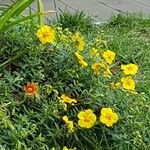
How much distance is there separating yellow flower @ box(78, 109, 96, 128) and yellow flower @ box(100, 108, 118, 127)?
0.16ft

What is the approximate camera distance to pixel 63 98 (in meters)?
2.83

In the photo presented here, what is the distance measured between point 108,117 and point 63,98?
256mm

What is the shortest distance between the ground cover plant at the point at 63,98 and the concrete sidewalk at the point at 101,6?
272 cm

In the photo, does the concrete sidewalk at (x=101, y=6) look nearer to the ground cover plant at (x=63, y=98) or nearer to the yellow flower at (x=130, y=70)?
the ground cover plant at (x=63, y=98)

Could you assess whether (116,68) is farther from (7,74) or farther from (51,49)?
(7,74)

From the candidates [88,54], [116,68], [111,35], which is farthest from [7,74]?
[111,35]

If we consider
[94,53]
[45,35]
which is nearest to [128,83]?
[94,53]

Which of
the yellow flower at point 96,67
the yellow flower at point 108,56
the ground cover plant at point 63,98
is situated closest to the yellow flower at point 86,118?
the ground cover plant at point 63,98

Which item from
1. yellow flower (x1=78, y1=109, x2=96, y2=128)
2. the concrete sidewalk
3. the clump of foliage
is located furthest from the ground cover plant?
the concrete sidewalk

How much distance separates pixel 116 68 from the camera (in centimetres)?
414

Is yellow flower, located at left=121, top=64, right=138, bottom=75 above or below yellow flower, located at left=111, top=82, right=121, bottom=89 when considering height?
above

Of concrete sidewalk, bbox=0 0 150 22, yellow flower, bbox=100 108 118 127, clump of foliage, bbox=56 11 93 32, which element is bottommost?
concrete sidewalk, bbox=0 0 150 22

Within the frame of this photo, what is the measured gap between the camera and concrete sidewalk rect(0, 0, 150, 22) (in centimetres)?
619

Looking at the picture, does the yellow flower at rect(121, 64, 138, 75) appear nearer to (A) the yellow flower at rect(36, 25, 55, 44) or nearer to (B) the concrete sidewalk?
(A) the yellow flower at rect(36, 25, 55, 44)
